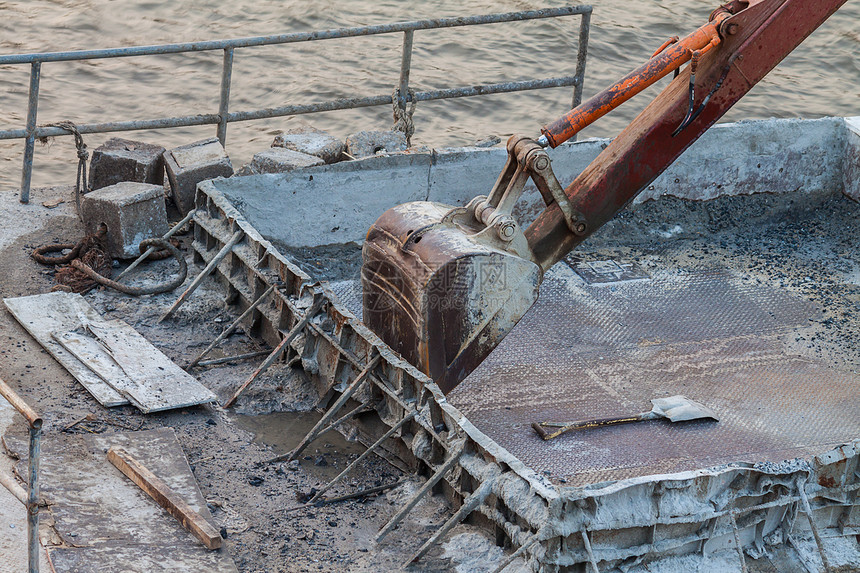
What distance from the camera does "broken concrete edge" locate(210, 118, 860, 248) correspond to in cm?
774

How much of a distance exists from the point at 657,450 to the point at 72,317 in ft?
12.1

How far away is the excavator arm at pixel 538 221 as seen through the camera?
5824 mm

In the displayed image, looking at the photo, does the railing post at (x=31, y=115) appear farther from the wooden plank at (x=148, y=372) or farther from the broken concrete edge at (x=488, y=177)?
the wooden plank at (x=148, y=372)

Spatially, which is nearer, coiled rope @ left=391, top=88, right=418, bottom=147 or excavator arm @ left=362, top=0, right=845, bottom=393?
→ excavator arm @ left=362, top=0, right=845, bottom=393

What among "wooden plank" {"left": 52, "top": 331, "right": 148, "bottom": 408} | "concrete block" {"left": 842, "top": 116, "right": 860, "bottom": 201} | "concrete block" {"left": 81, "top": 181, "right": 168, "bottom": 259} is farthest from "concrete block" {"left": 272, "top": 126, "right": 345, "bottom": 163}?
"concrete block" {"left": 842, "top": 116, "right": 860, "bottom": 201}

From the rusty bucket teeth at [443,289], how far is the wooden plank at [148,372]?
3.90 ft

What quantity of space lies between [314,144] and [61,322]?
287 centimetres

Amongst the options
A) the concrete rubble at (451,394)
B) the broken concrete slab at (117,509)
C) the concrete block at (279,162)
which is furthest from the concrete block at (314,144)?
the broken concrete slab at (117,509)

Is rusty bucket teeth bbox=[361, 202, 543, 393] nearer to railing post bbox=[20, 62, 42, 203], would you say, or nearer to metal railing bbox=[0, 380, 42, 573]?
metal railing bbox=[0, 380, 42, 573]

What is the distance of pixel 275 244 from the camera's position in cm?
771

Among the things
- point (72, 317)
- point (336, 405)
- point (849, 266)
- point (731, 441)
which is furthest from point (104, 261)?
point (849, 266)

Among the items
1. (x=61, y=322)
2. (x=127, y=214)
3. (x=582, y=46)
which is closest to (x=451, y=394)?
(x=61, y=322)

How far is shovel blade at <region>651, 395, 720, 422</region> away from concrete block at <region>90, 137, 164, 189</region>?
429 cm

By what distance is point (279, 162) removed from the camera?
822cm
